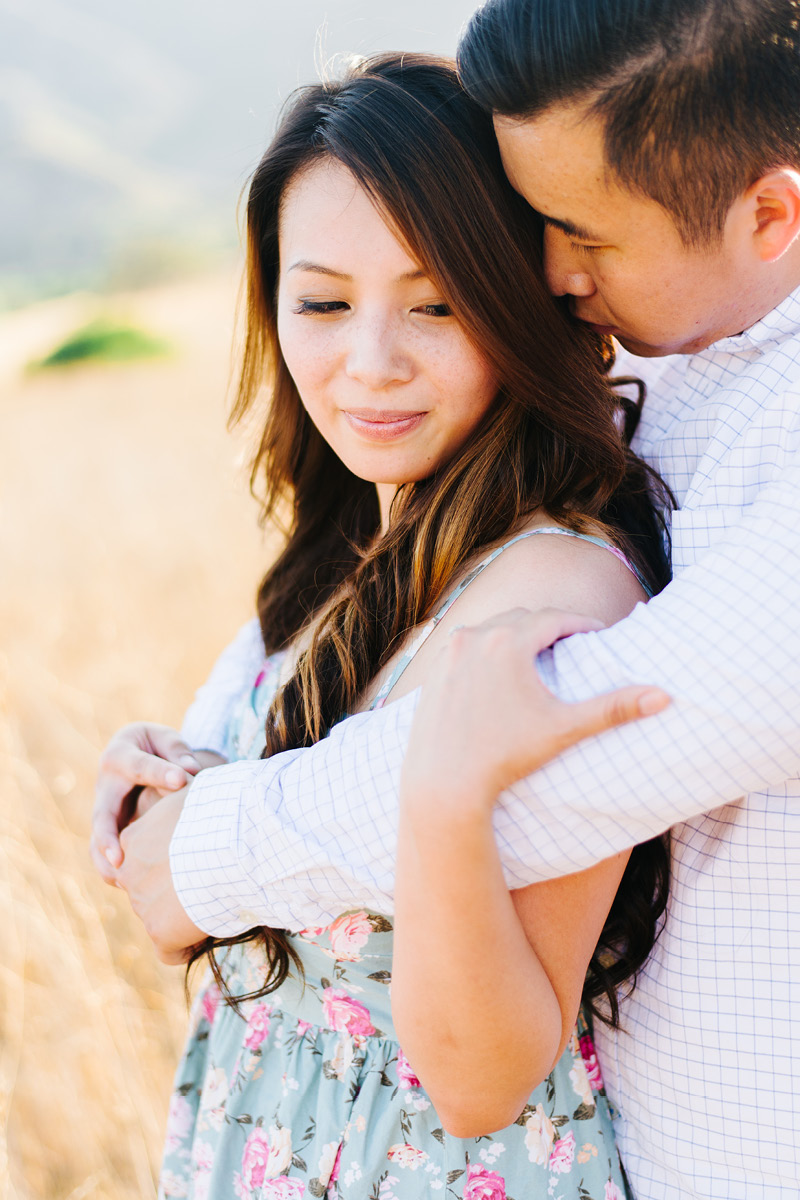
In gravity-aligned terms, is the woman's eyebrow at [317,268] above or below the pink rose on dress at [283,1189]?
above

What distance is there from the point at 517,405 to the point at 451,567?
1.03ft

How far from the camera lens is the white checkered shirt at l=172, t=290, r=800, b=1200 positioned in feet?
3.08

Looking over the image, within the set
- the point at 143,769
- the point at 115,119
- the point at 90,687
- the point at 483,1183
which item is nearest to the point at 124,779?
the point at 143,769

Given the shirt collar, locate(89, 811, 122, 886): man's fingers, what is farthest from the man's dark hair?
locate(89, 811, 122, 886): man's fingers

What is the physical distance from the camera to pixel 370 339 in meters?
1.51

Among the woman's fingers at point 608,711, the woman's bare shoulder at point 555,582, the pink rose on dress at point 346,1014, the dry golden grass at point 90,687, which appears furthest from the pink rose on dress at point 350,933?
the dry golden grass at point 90,687

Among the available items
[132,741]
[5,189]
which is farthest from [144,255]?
[132,741]

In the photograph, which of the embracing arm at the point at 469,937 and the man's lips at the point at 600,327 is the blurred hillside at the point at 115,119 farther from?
the embracing arm at the point at 469,937

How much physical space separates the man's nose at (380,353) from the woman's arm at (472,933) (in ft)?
2.12

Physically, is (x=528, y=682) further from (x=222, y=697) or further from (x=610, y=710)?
(x=222, y=697)

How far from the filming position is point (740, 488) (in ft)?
3.87

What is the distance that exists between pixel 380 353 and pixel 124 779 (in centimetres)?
93

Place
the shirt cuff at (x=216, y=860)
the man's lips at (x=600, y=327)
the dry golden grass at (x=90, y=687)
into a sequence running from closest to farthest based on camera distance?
the shirt cuff at (x=216, y=860) → the man's lips at (x=600, y=327) → the dry golden grass at (x=90, y=687)

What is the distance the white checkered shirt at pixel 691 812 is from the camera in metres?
0.94
